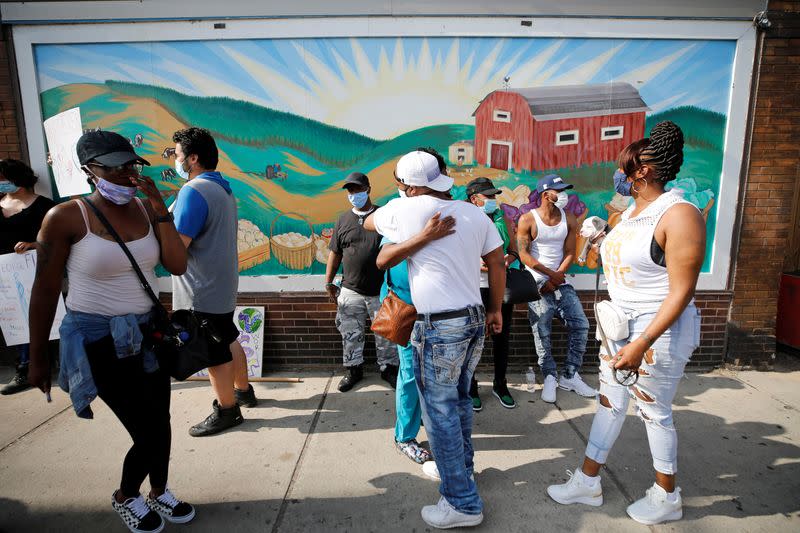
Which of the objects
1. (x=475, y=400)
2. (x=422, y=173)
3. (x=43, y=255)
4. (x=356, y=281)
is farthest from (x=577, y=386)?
(x=43, y=255)

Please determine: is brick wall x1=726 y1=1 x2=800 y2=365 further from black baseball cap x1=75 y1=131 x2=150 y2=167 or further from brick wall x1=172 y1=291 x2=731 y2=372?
black baseball cap x1=75 y1=131 x2=150 y2=167

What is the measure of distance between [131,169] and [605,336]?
2544 millimetres

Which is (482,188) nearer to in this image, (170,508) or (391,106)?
(391,106)

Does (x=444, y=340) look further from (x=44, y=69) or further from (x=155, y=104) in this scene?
(x=44, y=69)

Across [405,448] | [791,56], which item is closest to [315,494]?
[405,448]

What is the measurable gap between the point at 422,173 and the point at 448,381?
3.44ft

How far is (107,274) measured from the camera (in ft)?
6.95

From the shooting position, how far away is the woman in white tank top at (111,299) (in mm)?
2035

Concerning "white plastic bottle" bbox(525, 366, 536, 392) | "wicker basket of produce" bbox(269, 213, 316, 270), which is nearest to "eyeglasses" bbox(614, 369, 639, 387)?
"white plastic bottle" bbox(525, 366, 536, 392)

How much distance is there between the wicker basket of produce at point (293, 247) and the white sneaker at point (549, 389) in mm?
2490

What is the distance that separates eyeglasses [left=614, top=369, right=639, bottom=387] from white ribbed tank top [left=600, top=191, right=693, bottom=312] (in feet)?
1.05

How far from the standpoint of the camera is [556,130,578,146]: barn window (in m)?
4.28

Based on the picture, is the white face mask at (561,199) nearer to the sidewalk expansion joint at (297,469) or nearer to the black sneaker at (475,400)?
the black sneaker at (475,400)

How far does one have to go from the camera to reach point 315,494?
2699mm
